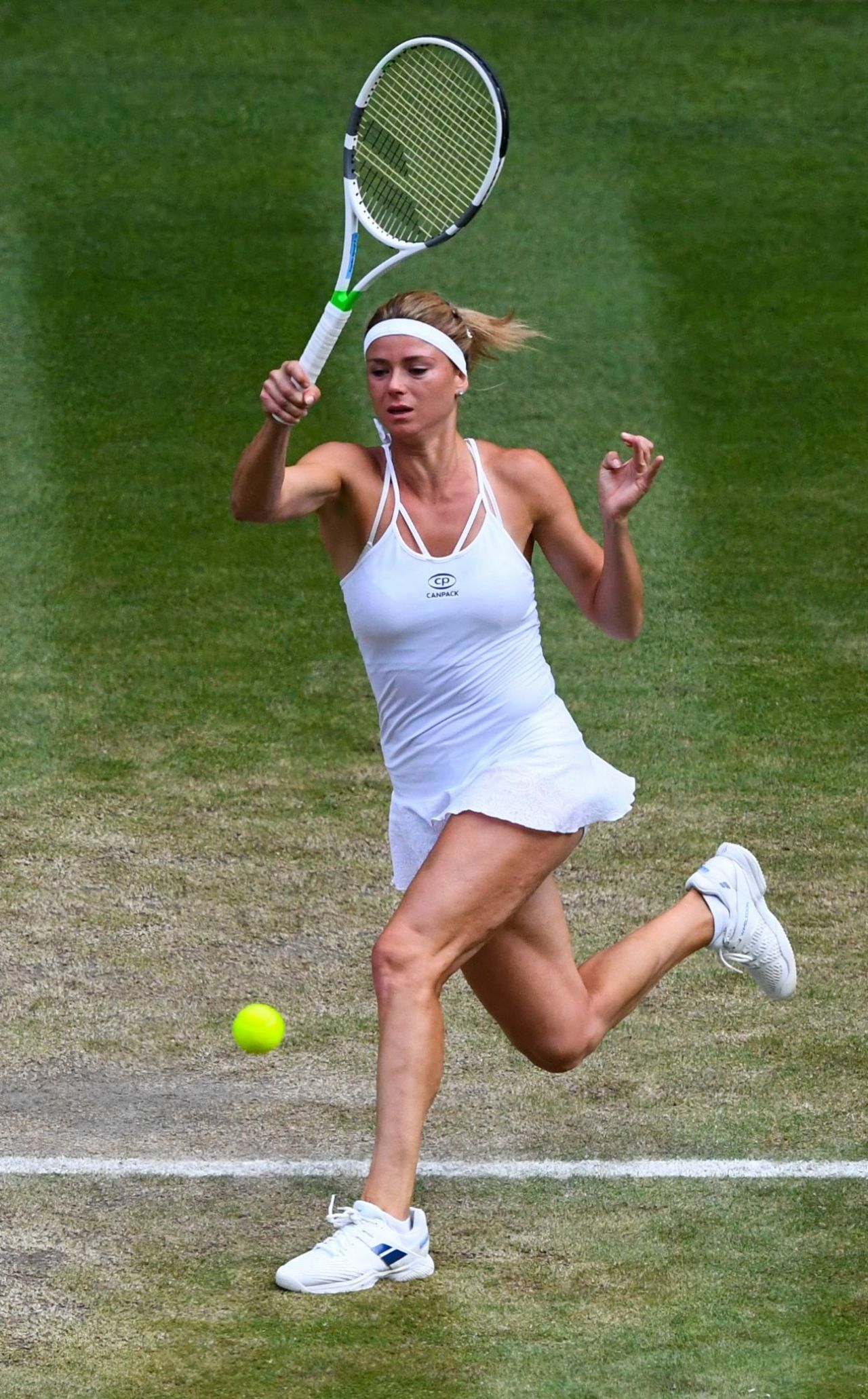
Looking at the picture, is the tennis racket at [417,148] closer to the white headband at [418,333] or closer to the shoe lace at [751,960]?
the white headband at [418,333]

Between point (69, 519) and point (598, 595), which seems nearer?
point (598, 595)

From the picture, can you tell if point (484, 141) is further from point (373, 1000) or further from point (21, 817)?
point (21, 817)

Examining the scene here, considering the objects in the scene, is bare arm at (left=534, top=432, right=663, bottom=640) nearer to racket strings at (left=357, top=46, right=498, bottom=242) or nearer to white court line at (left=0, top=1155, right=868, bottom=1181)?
racket strings at (left=357, top=46, right=498, bottom=242)

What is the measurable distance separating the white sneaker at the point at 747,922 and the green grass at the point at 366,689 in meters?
0.29

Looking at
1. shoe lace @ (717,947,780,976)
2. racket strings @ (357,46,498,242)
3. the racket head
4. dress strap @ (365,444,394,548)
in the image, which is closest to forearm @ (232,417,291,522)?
dress strap @ (365,444,394,548)

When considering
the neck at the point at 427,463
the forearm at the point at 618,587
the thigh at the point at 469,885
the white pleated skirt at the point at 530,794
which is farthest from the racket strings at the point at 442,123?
the thigh at the point at 469,885

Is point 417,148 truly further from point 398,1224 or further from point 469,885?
point 398,1224

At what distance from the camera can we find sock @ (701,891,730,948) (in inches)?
229

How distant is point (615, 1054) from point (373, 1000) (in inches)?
31.9

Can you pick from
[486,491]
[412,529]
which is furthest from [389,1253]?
[486,491]

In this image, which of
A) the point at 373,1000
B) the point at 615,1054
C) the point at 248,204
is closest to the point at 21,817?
the point at 373,1000

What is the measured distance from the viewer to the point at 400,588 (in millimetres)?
5090

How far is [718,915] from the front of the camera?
5.81m

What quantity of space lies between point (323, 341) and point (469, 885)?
4.45 ft
